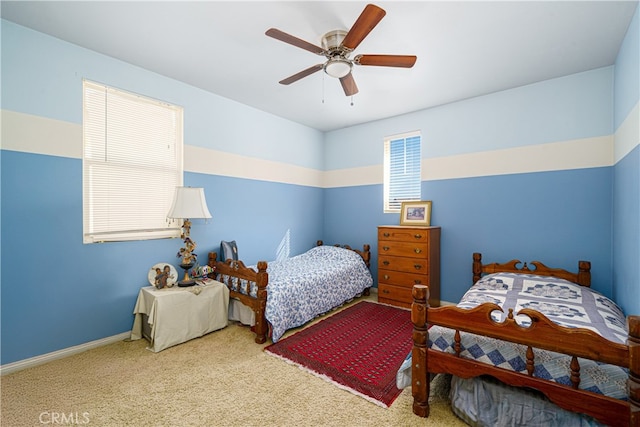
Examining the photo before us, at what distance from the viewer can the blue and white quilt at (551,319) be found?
1.33 meters

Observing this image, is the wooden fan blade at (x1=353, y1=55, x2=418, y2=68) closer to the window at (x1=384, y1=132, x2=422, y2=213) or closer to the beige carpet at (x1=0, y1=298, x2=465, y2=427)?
the window at (x1=384, y1=132, x2=422, y2=213)

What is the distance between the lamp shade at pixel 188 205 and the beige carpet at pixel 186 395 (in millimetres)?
1279

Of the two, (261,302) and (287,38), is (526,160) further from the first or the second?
(261,302)

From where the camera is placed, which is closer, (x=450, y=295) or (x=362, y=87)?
(x=362, y=87)

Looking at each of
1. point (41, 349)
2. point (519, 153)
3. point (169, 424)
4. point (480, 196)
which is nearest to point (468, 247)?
point (480, 196)

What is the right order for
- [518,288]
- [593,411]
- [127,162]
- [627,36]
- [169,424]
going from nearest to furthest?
[593,411] < [169,424] < [627,36] < [518,288] < [127,162]

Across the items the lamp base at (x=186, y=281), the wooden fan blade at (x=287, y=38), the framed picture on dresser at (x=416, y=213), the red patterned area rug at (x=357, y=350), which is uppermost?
the wooden fan blade at (x=287, y=38)

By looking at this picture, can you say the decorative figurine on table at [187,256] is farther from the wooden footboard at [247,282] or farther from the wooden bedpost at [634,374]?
the wooden bedpost at [634,374]

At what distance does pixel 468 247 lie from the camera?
352 cm

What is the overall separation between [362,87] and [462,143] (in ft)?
5.06

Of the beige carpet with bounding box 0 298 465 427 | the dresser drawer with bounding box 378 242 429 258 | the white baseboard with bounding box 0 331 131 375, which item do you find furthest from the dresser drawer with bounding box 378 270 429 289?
the white baseboard with bounding box 0 331 131 375

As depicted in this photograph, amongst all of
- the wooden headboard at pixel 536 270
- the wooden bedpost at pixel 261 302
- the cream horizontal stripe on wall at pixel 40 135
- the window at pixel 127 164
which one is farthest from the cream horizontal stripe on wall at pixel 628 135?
the cream horizontal stripe on wall at pixel 40 135

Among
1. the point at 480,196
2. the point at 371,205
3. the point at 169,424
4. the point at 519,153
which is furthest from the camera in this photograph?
the point at 371,205

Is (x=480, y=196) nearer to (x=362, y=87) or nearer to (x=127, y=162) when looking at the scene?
(x=362, y=87)
